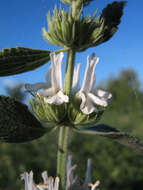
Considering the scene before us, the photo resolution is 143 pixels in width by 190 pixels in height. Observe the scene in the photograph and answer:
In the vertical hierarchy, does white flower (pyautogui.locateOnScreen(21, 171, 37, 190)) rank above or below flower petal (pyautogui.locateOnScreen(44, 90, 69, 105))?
below

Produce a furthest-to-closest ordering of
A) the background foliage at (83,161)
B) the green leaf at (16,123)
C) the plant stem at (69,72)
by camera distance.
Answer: the background foliage at (83,161) → the plant stem at (69,72) → the green leaf at (16,123)

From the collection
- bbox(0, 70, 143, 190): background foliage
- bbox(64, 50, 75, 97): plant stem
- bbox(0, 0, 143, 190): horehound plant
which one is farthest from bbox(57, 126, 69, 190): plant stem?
bbox(0, 70, 143, 190): background foliage

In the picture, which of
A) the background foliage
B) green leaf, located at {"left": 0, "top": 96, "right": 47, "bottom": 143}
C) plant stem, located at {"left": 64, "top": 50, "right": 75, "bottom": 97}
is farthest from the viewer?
the background foliage

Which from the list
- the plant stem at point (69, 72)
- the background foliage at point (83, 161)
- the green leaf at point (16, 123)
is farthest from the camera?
the background foliage at point (83, 161)

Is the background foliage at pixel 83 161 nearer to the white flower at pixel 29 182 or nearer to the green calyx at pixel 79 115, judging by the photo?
the white flower at pixel 29 182

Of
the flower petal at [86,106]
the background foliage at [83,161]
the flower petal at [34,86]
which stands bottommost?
the background foliage at [83,161]

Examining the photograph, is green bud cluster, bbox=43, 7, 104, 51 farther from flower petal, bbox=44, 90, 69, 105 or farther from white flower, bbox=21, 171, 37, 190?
white flower, bbox=21, 171, 37, 190

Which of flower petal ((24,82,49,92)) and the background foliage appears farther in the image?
the background foliage

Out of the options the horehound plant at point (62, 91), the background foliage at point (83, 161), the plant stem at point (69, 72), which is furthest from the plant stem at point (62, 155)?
the background foliage at point (83, 161)
